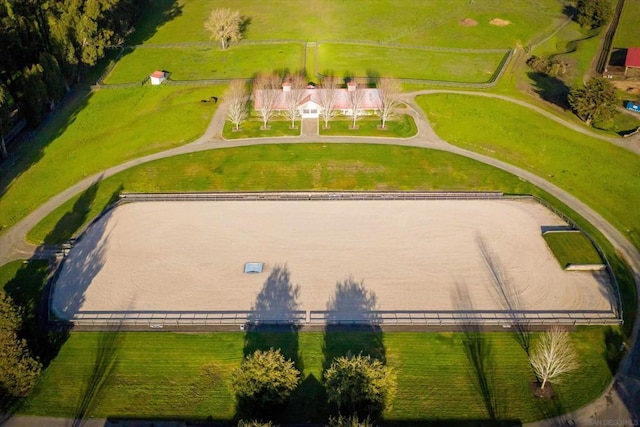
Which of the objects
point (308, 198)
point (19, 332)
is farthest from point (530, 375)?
point (19, 332)

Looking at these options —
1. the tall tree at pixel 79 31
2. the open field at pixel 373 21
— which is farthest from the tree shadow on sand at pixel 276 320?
the open field at pixel 373 21

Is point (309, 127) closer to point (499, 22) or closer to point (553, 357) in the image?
point (553, 357)

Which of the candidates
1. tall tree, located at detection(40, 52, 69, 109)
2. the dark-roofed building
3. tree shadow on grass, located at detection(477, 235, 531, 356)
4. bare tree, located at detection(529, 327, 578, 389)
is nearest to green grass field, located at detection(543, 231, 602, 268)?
tree shadow on grass, located at detection(477, 235, 531, 356)

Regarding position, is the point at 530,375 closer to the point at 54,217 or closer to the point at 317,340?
the point at 317,340

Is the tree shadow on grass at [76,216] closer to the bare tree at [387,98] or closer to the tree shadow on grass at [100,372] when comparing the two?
the tree shadow on grass at [100,372]

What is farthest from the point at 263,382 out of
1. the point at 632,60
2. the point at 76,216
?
the point at 632,60

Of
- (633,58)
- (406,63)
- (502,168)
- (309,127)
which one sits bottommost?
(502,168)

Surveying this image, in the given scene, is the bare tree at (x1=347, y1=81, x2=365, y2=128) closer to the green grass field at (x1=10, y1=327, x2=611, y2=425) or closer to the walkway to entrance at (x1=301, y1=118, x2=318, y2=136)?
the walkway to entrance at (x1=301, y1=118, x2=318, y2=136)
